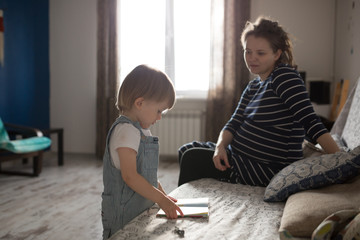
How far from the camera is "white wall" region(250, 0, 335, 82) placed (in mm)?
3943

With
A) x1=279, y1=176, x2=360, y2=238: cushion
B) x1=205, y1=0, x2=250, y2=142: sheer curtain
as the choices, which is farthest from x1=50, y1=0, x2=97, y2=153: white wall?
x1=279, y1=176, x2=360, y2=238: cushion

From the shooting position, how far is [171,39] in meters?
4.38

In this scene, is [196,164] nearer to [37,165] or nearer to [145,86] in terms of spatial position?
[145,86]

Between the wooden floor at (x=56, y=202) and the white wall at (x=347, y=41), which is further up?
the white wall at (x=347, y=41)

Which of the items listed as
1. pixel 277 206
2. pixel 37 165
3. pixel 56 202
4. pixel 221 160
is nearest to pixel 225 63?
pixel 37 165

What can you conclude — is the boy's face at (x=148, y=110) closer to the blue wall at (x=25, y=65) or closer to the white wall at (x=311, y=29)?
the white wall at (x=311, y=29)

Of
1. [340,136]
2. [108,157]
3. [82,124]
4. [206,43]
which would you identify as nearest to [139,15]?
[206,43]

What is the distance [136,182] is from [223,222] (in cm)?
29

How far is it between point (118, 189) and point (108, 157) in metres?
0.11

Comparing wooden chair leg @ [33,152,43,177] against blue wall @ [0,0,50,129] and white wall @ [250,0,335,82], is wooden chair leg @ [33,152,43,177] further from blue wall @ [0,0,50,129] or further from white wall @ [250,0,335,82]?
white wall @ [250,0,335,82]

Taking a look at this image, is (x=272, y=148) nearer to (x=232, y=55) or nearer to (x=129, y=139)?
(x=129, y=139)

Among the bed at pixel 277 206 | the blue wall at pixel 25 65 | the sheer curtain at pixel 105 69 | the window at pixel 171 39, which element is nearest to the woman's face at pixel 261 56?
the bed at pixel 277 206

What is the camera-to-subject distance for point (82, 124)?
4703 mm

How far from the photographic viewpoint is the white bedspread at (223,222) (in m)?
1.02
